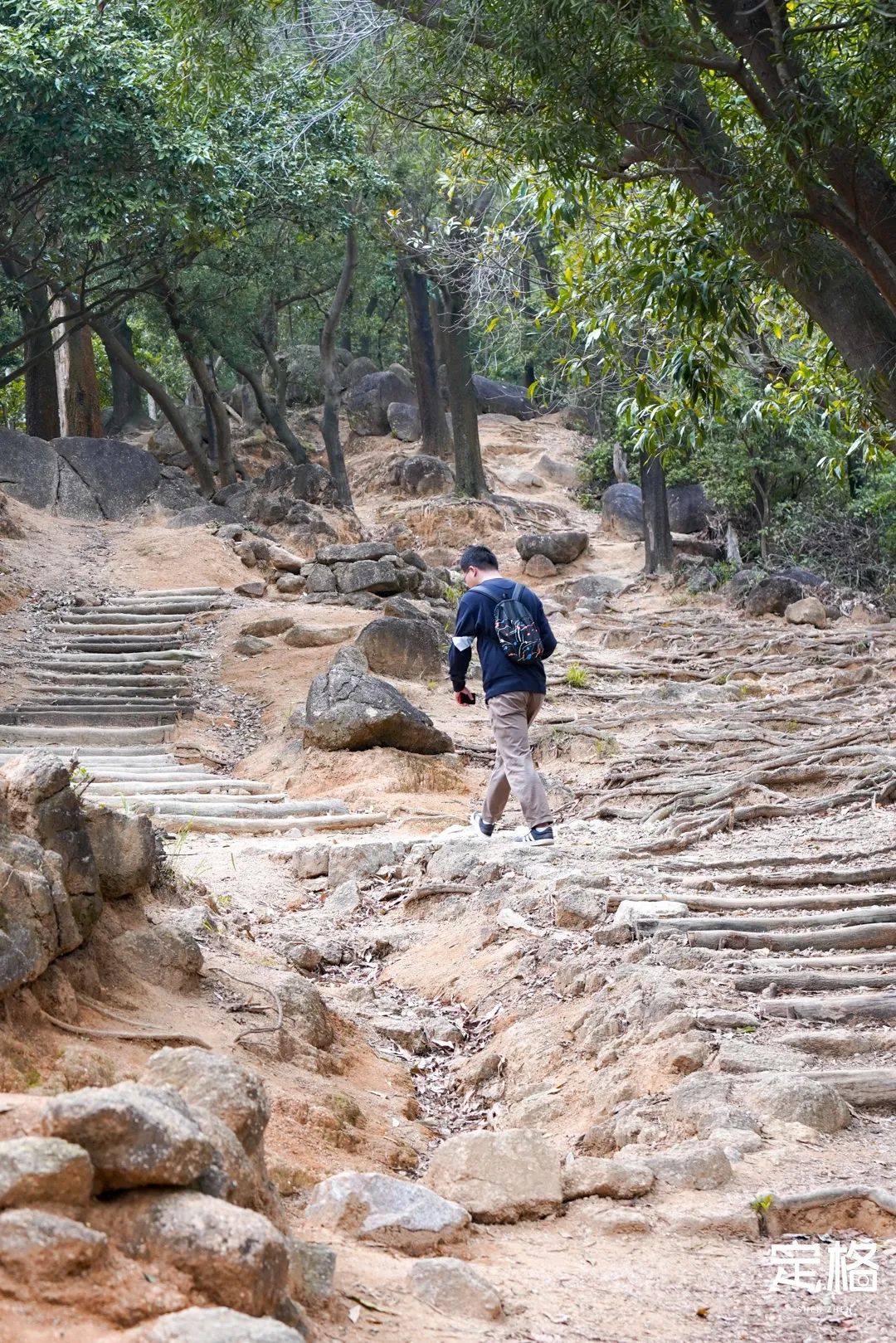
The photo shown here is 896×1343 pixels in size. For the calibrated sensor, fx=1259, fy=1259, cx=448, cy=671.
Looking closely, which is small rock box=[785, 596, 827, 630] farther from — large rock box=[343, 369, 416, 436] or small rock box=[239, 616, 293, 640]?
large rock box=[343, 369, 416, 436]

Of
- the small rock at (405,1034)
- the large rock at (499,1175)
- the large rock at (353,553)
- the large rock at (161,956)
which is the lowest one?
the small rock at (405,1034)

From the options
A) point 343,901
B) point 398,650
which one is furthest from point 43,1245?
point 398,650

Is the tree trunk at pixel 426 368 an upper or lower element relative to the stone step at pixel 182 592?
upper

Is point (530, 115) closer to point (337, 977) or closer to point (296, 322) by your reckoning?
point (337, 977)

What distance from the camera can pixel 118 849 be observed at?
4.84 m

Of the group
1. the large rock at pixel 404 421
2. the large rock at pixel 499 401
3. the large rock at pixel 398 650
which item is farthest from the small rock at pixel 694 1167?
the large rock at pixel 499 401

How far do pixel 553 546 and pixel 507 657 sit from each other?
17352mm

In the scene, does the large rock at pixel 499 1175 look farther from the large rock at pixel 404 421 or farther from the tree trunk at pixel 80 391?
the large rock at pixel 404 421

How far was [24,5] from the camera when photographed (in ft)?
43.5

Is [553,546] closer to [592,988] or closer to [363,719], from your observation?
[363,719]

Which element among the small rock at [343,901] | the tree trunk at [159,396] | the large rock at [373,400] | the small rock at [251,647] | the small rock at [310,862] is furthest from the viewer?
the large rock at [373,400]

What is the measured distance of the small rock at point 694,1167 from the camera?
362 centimetres

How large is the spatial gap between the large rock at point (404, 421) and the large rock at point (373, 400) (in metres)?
0.28

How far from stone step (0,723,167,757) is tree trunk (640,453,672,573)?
11876 millimetres
